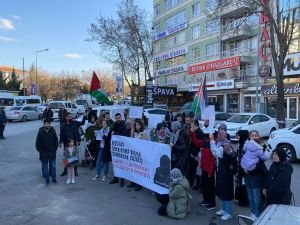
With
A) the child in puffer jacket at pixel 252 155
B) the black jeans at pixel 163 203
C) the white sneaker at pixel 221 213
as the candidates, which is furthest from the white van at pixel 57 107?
the child in puffer jacket at pixel 252 155

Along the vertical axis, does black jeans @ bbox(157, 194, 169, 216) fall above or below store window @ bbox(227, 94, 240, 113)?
below

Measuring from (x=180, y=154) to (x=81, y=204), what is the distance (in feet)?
7.41

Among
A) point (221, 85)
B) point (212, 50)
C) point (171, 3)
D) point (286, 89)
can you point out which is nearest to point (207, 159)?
point (286, 89)

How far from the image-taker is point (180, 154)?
707 cm

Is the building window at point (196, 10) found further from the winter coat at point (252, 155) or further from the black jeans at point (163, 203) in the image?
the winter coat at point (252, 155)

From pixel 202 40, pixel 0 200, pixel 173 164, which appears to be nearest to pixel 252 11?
pixel 173 164

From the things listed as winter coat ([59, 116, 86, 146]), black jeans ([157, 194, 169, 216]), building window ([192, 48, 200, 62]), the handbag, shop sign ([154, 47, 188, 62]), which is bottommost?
black jeans ([157, 194, 169, 216])

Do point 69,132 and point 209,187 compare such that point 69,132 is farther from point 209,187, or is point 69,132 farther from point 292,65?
point 292,65

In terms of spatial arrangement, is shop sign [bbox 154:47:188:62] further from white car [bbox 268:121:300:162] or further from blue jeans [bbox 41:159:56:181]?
blue jeans [bbox 41:159:56:181]

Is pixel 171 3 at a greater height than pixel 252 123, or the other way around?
pixel 171 3

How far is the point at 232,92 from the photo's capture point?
126ft

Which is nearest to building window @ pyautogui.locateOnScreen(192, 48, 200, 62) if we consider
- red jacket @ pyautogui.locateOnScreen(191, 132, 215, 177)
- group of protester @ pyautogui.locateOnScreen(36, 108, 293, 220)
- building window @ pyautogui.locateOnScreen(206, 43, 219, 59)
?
building window @ pyautogui.locateOnScreen(206, 43, 219, 59)

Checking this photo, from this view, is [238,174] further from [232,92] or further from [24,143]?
[232,92]

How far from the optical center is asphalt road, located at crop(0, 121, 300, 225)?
6008 millimetres
